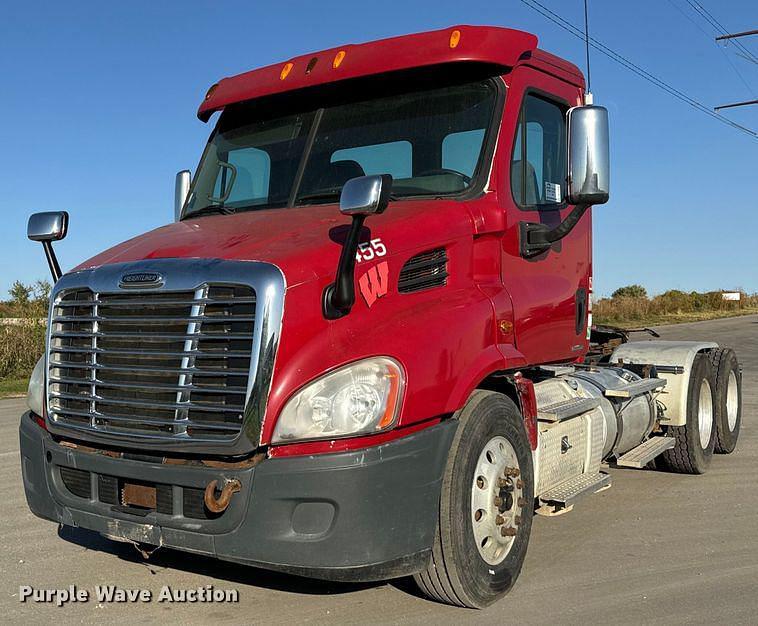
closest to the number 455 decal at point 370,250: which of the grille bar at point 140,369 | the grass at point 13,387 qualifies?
the grille bar at point 140,369

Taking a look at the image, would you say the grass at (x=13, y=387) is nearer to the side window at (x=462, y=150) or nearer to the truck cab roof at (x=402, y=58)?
the truck cab roof at (x=402, y=58)

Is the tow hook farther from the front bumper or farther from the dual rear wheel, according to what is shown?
the dual rear wheel

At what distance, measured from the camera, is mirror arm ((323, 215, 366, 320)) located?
368 centimetres

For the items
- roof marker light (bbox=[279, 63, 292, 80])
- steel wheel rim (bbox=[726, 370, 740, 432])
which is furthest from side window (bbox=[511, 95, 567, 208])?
steel wheel rim (bbox=[726, 370, 740, 432])

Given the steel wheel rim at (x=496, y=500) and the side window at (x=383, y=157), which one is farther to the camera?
the side window at (x=383, y=157)

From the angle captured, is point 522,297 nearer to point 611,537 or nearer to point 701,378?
point 611,537

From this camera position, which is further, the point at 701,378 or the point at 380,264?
the point at 701,378

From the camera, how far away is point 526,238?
5012 millimetres

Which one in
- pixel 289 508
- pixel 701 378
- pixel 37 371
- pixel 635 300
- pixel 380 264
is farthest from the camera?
pixel 635 300

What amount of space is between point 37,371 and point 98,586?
1.22 meters

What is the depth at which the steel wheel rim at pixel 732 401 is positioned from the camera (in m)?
8.40

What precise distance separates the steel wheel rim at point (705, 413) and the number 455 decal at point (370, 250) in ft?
15.9

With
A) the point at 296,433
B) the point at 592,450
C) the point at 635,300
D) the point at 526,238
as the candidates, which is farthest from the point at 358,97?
the point at 635,300

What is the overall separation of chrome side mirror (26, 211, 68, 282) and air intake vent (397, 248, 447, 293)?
2178 millimetres
